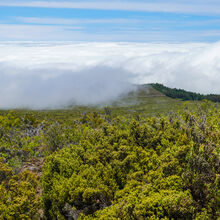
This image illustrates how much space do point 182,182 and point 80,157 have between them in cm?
2599

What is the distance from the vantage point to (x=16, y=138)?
103125 millimetres

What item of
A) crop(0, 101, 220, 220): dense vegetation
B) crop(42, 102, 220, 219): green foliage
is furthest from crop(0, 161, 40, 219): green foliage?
crop(42, 102, 220, 219): green foliage

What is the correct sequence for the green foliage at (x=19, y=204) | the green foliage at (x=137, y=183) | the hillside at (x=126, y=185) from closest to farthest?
the green foliage at (x=137, y=183)
the hillside at (x=126, y=185)
the green foliage at (x=19, y=204)

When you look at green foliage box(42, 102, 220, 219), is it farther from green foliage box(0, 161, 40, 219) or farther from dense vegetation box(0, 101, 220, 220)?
green foliage box(0, 161, 40, 219)

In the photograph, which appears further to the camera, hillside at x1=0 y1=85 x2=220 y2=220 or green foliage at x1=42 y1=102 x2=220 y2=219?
hillside at x1=0 y1=85 x2=220 y2=220

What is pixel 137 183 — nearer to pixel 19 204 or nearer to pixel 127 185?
pixel 127 185

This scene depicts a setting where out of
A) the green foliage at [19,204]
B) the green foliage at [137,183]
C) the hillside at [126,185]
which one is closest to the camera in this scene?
the green foliage at [137,183]

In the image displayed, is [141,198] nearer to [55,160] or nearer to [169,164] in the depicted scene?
[169,164]

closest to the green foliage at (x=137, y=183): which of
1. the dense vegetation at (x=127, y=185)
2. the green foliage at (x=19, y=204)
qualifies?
the dense vegetation at (x=127, y=185)

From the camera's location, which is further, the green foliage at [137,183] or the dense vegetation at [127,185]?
the dense vegetation at [127,185]

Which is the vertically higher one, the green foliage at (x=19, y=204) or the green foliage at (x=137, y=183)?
the green foliage at (x=137, y=183)

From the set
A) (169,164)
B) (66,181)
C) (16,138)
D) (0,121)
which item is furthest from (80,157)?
(0,121)

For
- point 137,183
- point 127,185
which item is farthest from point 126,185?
point 137,183

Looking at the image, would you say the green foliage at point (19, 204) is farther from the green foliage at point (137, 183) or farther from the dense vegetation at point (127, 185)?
the green foliage at point (137, 183)
